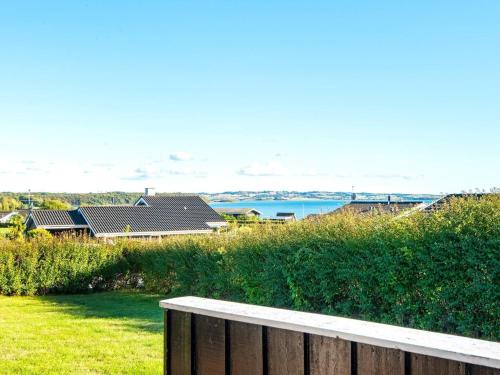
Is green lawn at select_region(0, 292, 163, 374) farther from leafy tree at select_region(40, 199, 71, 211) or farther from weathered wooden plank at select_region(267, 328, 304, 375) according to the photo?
leafy tree at select_region(40, 199, 71, 211)

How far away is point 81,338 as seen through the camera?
7938mm

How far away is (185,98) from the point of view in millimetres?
21531

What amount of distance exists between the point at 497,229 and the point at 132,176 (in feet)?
135

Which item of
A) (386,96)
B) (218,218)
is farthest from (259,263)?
(218,218)

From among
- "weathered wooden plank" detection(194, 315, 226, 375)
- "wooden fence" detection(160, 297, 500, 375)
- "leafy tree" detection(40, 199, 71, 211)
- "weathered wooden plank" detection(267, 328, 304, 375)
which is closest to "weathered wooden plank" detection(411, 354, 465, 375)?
"wooden fence" detection(160, 297, 500, 375)

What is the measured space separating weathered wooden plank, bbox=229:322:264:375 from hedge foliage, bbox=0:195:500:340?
5.49 meters

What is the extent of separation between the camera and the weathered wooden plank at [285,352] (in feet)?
6.47

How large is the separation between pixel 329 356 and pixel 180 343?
744mm

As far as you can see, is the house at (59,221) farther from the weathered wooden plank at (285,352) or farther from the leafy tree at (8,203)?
the leafy tree at (8,203)

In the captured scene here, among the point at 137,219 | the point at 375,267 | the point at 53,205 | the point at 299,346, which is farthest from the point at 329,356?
the point at 53,205

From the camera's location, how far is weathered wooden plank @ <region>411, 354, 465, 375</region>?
1625mm

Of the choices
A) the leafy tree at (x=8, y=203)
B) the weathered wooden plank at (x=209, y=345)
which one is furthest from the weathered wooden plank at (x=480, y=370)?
the leafy tree at (x=8, y=203)

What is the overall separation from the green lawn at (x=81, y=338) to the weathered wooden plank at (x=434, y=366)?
4702 millimetres

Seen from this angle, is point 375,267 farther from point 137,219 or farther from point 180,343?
point 137,219
